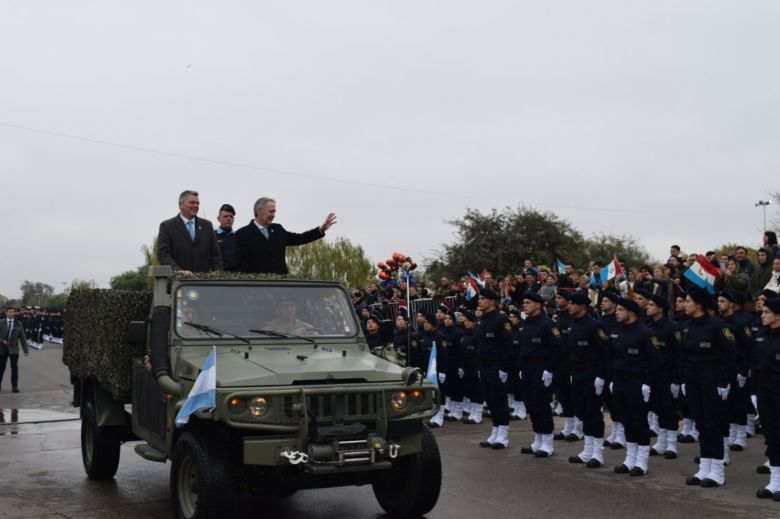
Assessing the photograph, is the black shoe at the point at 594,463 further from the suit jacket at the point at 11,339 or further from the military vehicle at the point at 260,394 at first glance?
the suit jacket at the point at 11,339

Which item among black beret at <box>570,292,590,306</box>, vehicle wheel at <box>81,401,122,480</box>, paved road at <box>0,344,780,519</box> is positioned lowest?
paved road at <box>0,344,780,519</box>

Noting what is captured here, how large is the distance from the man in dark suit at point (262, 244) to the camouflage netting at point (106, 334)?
128 centimetres

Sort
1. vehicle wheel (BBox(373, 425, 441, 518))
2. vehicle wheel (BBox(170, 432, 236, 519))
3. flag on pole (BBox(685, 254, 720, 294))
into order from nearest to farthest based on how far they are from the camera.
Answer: vehicle wheel (BBox(170, 432, 236, 519)), vehicle wheel (BBox(373, 425, 441, 518)), flag on pole (BBox(685, 254, 720, 294))

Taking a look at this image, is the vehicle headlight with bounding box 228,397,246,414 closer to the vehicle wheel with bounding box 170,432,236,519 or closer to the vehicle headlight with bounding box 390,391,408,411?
the vehicle wheel with bounding box 170,432,236,519

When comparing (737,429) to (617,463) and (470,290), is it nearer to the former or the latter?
(617,463)

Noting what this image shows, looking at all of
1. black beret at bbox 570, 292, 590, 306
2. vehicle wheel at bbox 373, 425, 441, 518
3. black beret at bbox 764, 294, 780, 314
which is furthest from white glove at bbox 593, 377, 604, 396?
vehicle wheel at bbox 373, 425, 441, 518

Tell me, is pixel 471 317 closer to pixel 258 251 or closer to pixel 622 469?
pixel 622 469

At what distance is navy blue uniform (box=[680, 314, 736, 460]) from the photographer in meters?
8.84

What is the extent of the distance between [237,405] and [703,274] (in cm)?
914

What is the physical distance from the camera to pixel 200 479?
6.17 m

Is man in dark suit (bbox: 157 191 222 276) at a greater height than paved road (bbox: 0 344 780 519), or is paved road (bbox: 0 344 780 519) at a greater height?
man in dark suit (bbox: 157 191 222 276)

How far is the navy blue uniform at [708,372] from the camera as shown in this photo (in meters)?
8.84

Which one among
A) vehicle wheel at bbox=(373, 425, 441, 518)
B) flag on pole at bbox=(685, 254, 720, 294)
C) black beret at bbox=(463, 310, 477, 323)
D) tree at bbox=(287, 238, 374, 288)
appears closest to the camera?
vehicle wheel at bbox=(373, 425, 441, 518)

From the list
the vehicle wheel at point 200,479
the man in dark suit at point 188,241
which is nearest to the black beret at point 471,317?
the man in dark suit at point 188,241
